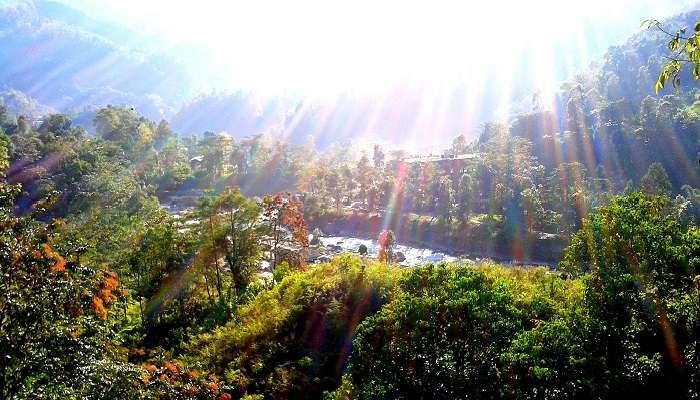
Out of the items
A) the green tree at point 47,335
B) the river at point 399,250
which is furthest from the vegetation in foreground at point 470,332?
the river at point 399,250

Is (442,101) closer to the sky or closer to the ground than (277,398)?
closer to the sky

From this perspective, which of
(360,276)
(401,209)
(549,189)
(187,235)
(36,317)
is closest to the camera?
(36,317)

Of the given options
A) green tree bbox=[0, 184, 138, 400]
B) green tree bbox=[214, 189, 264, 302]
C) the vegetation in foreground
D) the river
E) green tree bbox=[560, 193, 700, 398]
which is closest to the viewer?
green tree bbox=[0, 184, 138, 400]

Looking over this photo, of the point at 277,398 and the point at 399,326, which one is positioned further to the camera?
the point at 277,398

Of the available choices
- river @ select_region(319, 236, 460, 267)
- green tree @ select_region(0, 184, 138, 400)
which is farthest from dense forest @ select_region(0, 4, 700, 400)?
river @ select_region(319, 236, 460, 267)

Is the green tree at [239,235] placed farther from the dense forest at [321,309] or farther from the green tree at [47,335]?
the green tree at [47,335]

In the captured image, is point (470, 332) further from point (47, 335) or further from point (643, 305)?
point (47, 335)

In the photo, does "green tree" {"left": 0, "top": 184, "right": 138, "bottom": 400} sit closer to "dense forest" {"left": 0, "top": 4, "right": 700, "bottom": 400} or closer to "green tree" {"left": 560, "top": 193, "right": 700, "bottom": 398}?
"dense forest" {"left": 0, "top": 4, "right": 700, "bottom": 400}

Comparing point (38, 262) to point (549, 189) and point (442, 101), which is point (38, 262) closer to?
point (549, 189)

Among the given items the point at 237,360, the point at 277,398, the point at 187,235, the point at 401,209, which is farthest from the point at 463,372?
the point at 401,209

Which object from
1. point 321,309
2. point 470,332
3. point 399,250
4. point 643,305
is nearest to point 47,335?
point 470,332

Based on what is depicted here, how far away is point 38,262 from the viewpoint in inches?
305

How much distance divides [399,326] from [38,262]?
594cm

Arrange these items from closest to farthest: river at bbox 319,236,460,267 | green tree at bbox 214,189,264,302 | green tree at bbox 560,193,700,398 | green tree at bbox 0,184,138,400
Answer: green tree at bbox 0,184,138,400 < green tree at bbox 560,193,700,398 < green tree at bbox 214,189,264,302 < river at bbox 319,236,460,267
